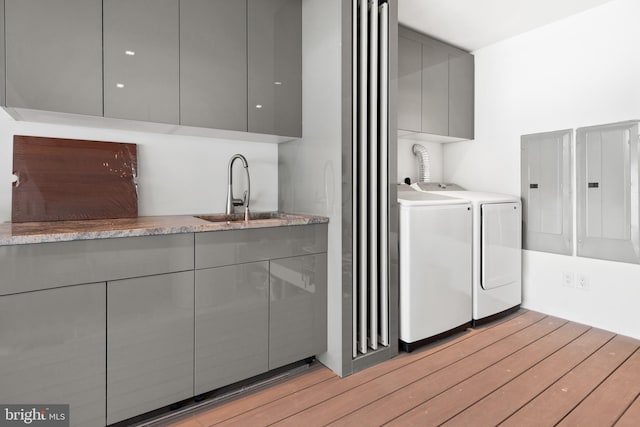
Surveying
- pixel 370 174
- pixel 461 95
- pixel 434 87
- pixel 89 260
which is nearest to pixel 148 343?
pixel 89 260

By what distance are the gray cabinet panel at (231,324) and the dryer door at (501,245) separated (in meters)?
1.79

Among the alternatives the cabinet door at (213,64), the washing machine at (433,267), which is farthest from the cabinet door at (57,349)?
the washing machine at (433,267)

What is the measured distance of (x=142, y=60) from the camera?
1785 mm

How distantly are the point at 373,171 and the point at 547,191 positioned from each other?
1.73 meters

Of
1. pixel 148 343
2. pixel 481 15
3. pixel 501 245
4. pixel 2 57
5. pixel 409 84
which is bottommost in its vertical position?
pixel 148 343

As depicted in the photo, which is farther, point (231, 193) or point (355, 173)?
point (231, 193)

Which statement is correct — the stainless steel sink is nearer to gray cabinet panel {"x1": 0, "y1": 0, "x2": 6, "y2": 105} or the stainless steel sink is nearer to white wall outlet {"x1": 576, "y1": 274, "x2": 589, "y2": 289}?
gray cabinet panel {"x1": 0, "y1": 0, "x2": 6, "y2": 105}

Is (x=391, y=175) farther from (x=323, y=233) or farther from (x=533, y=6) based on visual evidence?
(x=533, y=6)

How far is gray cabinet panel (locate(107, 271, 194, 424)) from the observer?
148 centimetres

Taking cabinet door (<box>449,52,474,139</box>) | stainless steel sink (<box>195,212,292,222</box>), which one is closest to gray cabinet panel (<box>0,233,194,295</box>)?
stainless steel sink (<box>195,212,292,222</box>)

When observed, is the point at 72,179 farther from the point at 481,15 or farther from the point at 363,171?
the point at 481,15

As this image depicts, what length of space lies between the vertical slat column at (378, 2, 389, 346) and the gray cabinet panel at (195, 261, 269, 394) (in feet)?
2.61

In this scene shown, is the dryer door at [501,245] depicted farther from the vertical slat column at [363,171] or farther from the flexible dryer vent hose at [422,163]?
the vertical slat column at [363,171]

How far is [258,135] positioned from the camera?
2201mm
